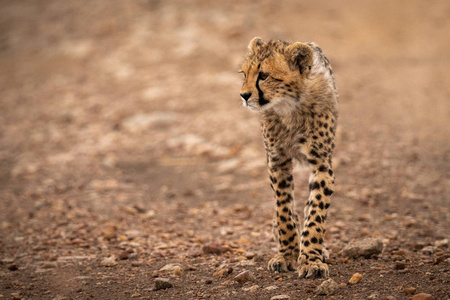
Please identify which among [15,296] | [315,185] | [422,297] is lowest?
[422,297]

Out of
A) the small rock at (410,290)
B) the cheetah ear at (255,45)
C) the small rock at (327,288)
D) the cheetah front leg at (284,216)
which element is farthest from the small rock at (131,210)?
the small rock at (410,290)

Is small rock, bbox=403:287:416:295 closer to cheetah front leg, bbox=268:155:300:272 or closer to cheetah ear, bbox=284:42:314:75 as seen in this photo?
cheetah front leg, bbox=268:155:300:272

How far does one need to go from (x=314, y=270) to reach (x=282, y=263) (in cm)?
45

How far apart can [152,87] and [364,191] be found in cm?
709

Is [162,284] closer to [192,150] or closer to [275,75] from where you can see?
[275,75]

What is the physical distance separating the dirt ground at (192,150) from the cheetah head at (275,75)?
4.90ft

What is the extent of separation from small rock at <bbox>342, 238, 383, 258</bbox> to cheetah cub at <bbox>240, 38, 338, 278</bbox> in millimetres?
365

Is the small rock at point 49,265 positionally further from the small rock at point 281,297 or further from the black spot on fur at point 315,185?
the black spot on fur at point 315,185

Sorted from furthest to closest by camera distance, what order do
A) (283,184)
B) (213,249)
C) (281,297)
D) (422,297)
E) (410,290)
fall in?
(213,249), (283,184), (281,297), (410,290), (422,297)

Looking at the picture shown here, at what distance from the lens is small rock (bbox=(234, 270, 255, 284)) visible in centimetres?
470

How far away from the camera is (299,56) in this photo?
5.05m

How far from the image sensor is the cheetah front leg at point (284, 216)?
5.14 meters

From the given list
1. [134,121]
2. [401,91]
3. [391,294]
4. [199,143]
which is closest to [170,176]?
[199,143]

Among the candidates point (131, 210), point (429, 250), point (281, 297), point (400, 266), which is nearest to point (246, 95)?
point (281, 297)
